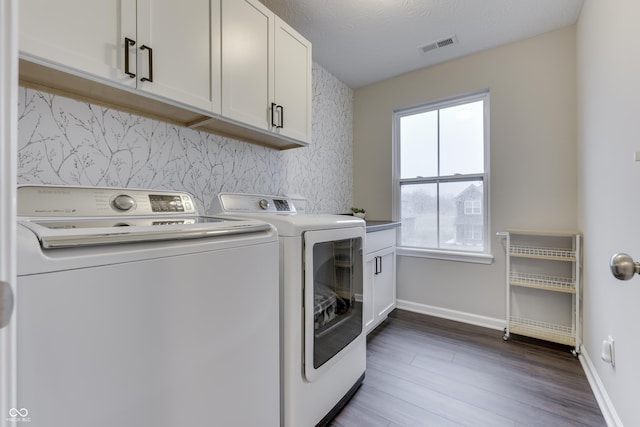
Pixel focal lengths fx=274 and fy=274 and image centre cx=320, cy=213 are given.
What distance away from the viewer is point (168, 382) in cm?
72

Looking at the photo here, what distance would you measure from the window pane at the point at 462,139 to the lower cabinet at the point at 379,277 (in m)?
0.91

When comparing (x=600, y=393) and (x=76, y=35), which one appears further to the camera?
(x=600, y=393)

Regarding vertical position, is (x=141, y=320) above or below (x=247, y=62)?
below

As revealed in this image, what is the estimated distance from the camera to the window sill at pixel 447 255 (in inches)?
99.0

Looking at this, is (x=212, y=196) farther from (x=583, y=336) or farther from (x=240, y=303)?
(x=583, y=336)

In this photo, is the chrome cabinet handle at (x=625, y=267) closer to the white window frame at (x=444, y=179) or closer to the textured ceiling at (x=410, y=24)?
the white window frame at (x=444, y=179)

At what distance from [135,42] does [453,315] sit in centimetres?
305

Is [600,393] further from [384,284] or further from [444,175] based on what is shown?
[444,175]

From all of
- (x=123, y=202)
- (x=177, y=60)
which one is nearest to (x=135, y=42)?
(x=177, y=60)

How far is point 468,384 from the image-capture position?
65.7 inches

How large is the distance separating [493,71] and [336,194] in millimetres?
1822

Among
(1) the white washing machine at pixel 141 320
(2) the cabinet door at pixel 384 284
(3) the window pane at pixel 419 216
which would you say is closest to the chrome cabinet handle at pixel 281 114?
(1) the white washing machine at pixel 141 320

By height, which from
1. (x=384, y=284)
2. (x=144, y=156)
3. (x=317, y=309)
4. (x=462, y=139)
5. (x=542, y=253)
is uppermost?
(x=462, y=139)

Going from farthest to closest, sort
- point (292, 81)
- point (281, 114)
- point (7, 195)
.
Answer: point (292, 81)
point (281, 114)
point (7, 195)
